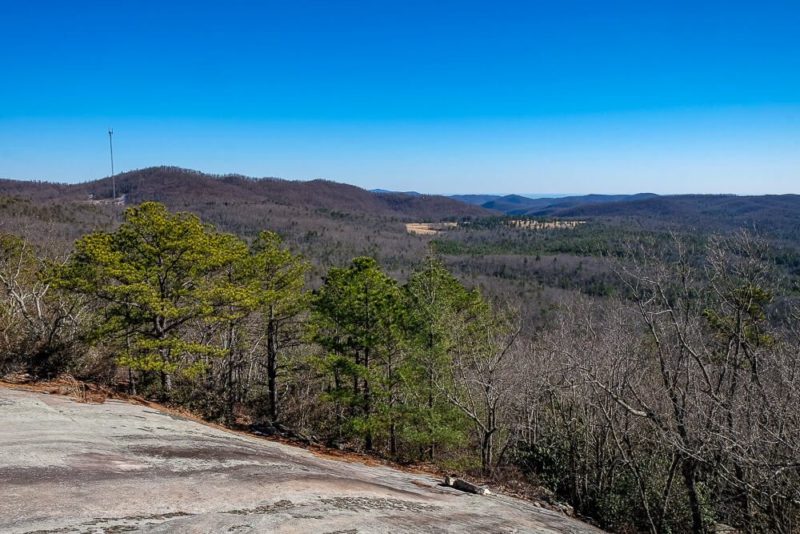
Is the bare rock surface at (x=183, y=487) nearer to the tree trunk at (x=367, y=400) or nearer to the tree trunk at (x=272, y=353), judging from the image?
the tree trunk at (x=367, y=400)

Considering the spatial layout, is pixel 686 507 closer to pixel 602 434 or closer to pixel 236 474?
pixel 602 434

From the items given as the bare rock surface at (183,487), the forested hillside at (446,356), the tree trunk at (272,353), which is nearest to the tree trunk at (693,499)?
the forested hillside at (446,356)

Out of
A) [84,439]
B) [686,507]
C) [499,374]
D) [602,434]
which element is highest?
[84,439]

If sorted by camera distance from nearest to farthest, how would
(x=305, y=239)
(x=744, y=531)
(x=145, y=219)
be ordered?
1. (x=744, y=531)
2. (x=145, y=219)
3. (x=305, y=239)

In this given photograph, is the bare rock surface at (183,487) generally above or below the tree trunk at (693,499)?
above

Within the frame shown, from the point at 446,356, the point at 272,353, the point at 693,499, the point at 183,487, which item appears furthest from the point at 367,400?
the point at 693,499

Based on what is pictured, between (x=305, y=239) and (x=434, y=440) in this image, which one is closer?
(x=434, y=440)

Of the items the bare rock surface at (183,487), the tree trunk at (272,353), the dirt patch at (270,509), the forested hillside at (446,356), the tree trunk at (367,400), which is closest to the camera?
the bare rock surface at (183,487)

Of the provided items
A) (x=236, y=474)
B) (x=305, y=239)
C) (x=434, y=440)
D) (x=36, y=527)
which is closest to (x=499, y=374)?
(x=434, y=440)
